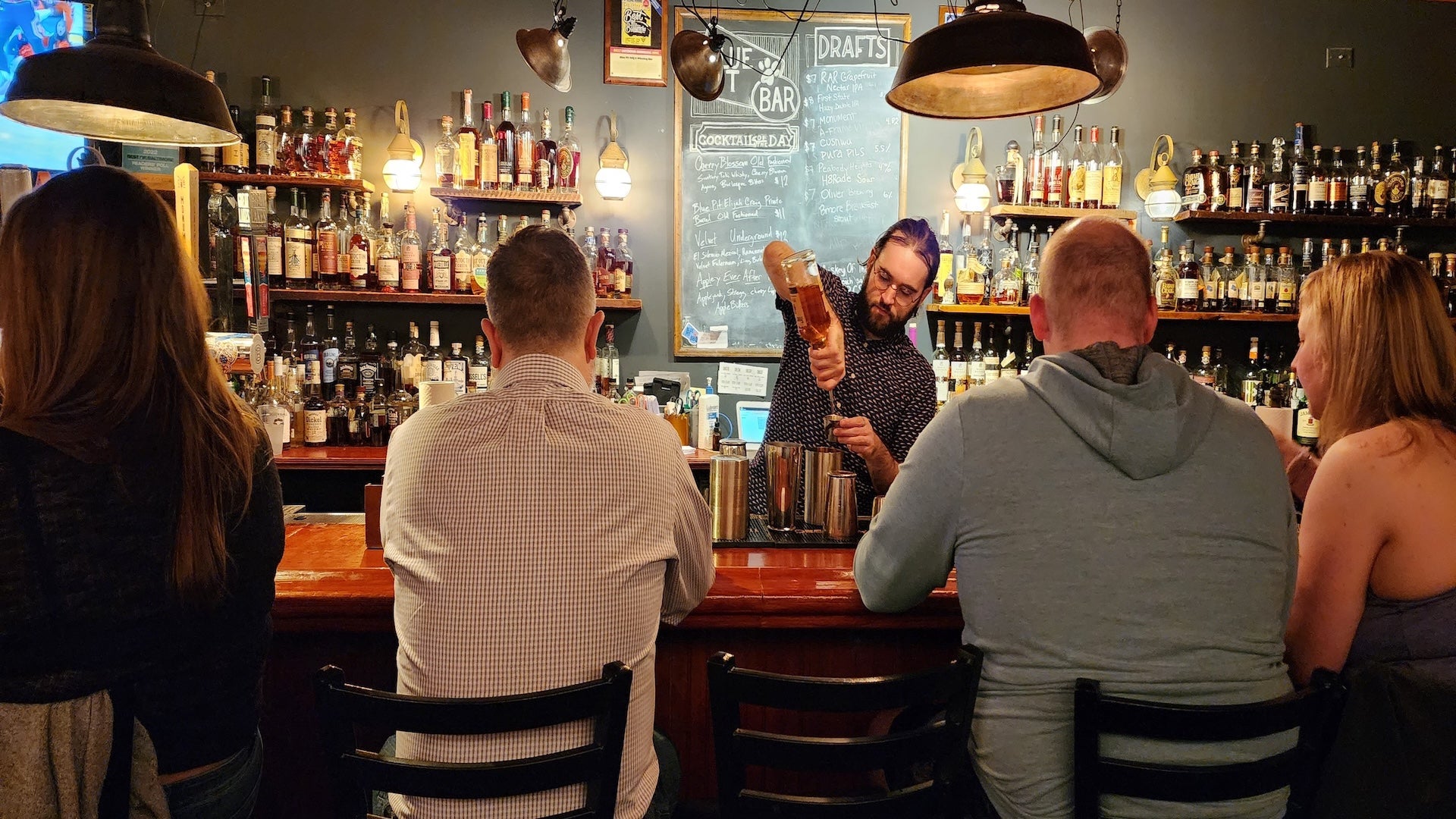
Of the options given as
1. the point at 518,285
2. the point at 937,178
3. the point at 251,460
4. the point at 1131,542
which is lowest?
the point at 1131,542

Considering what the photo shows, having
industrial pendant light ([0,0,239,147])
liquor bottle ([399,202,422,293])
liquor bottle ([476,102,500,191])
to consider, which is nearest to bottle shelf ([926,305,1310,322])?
liquor bottle ([476,102,500,191])

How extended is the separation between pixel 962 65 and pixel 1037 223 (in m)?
3.03

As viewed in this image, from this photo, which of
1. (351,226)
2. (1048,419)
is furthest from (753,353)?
(1048,419)

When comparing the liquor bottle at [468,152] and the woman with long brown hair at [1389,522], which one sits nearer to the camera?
the woman with long brown hair at [1389,522]

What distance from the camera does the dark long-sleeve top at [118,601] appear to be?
1.08 m

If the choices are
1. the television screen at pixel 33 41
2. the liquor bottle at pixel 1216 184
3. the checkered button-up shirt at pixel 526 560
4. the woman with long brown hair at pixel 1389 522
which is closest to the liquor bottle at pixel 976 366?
the liquor bottle at pixel 1216 184

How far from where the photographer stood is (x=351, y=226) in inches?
168

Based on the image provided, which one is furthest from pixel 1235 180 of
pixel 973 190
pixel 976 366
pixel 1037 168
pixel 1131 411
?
pixel 1131 411

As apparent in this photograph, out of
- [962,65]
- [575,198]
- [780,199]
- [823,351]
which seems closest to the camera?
[962,65]

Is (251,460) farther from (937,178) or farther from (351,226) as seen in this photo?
(937,178)

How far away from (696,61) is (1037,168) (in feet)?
6.67

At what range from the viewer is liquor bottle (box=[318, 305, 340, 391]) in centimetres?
422

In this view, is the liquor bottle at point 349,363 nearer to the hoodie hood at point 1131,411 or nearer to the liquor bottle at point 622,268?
the liquor bottle at point 622,268

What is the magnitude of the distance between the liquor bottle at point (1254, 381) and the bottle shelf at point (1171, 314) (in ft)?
0.44
